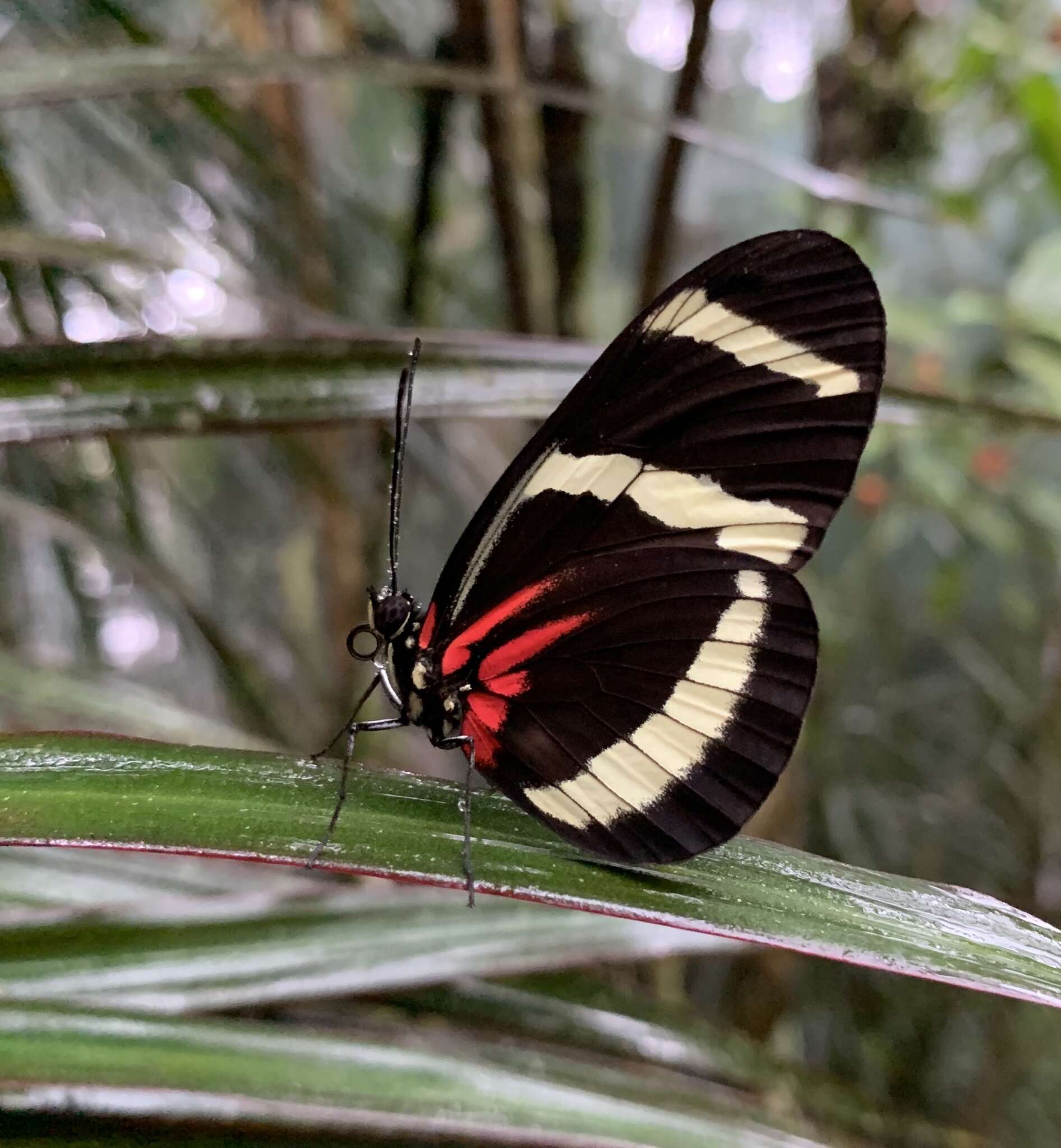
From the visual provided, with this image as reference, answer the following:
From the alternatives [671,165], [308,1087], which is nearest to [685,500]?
[308,1087]

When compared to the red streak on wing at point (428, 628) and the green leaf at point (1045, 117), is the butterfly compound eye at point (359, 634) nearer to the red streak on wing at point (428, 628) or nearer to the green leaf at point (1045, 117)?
the red streak on wing at point (428, 628)

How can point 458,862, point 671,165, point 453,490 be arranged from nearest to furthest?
point 458,862 → point 671,165 → point 453,490

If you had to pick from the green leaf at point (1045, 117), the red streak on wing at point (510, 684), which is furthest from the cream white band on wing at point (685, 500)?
the green leaf at point (1045, 117)

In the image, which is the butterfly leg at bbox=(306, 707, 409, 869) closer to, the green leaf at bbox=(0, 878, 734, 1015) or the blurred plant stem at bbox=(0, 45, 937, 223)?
the green leaf at bbox=(0, 878, 734, 1015)

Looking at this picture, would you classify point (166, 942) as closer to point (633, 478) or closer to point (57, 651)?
point (633, 478)

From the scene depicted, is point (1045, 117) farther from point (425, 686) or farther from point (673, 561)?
point (425, 686)

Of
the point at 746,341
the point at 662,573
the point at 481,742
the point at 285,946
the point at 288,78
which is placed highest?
the point at 288,78
